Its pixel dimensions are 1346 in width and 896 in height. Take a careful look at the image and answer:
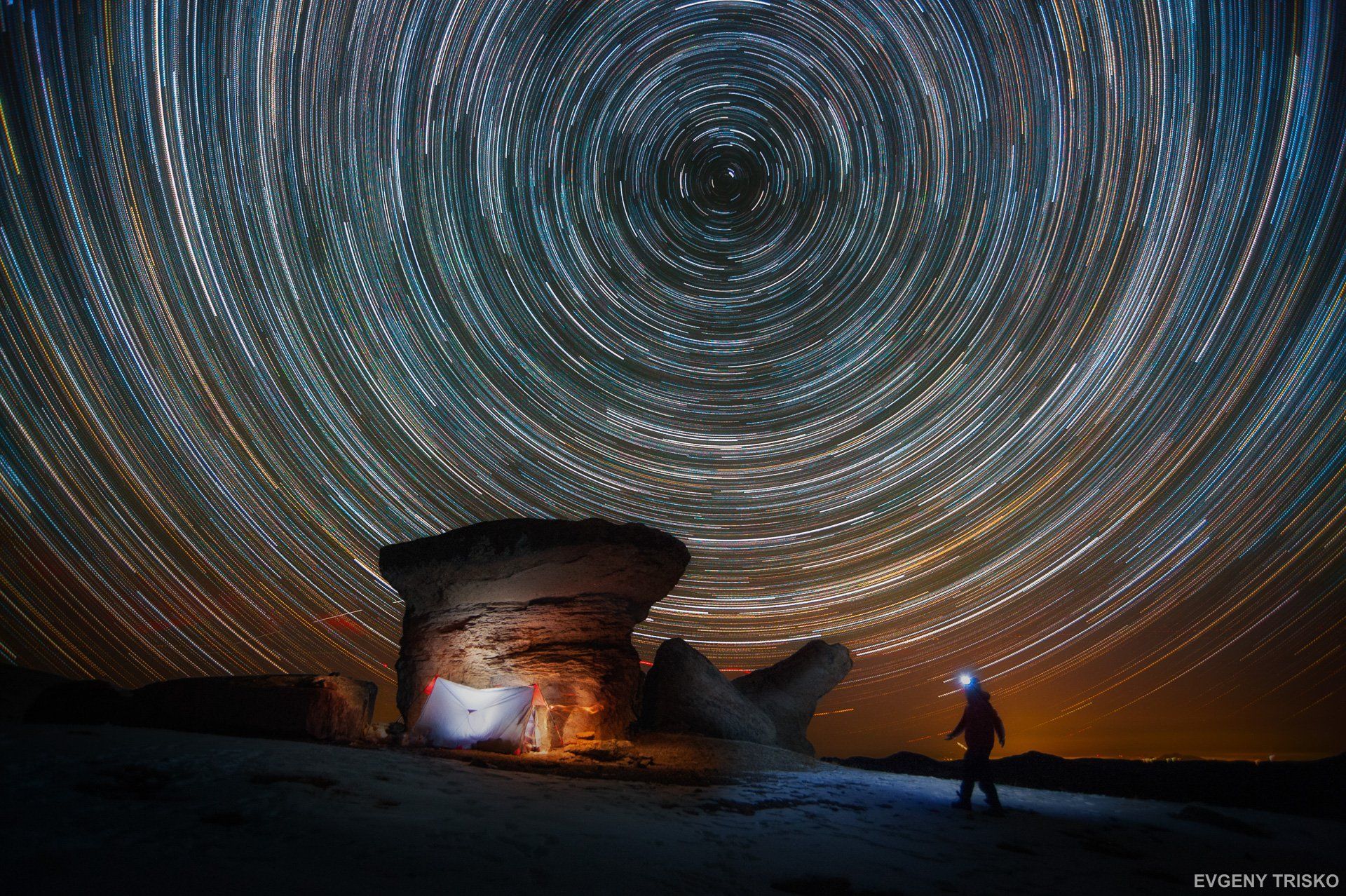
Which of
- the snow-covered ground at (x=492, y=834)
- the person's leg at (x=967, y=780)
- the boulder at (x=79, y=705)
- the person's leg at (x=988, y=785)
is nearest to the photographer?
the snow-covered ground at (x=492, y=834)

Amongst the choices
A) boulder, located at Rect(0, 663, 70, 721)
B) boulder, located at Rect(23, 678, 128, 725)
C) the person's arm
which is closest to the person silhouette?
the person's arm

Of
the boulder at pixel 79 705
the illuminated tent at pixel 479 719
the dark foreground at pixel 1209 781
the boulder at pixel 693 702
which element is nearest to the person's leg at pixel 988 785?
the dark foreground at pixel 1209 781

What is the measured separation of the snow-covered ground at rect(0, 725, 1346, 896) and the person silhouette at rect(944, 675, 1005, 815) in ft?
1.33

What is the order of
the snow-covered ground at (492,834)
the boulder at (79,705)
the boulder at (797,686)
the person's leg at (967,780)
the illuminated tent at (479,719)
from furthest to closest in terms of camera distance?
the boulder at (797,686), the illuminated tent at (479,719), the boulder at (79,705), the person's leg at (967,780), the snow-covered ground at (492,834)

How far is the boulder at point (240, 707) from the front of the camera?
9.83 meters

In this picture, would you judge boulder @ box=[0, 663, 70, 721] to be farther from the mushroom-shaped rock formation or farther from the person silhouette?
the person silhouette

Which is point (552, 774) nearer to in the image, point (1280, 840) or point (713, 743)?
point (713, 743)

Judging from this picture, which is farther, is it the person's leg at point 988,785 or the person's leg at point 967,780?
the person's leg at point 967,780

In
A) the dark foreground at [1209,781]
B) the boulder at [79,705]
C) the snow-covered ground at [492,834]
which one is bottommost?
the dark foreground at [1209,781]

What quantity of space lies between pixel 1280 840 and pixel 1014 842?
433cm

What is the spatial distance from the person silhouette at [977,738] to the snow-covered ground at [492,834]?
404 mm

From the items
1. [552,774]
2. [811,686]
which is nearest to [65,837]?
[552,774]

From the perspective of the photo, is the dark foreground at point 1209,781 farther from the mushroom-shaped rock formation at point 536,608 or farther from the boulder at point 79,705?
the boulder at point 79,705

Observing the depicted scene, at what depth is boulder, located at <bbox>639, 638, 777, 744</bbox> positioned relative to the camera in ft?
50.6
